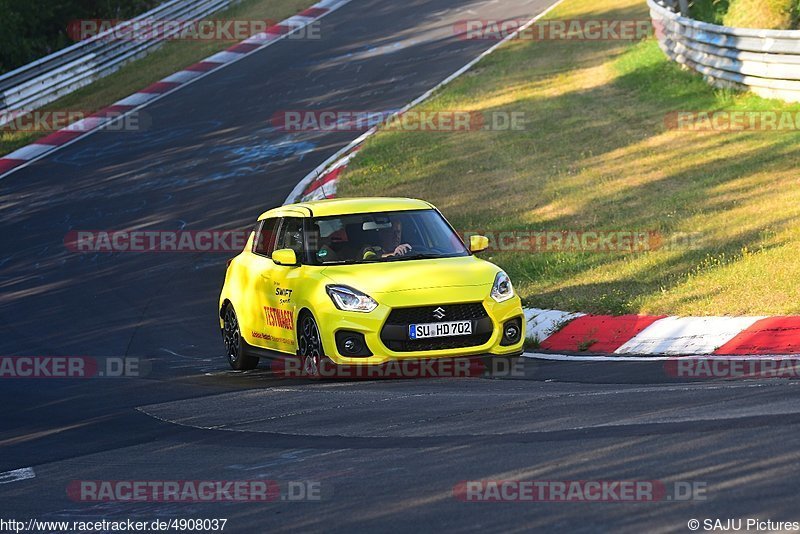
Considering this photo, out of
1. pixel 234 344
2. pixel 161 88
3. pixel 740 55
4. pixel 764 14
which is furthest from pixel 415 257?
pixel 161 88

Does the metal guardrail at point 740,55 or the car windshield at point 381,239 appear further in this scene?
the metal guardrail at point 740,55

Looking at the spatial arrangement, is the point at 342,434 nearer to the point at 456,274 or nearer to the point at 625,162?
the point at 456,274

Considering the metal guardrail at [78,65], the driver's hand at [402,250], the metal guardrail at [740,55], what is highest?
the metal guardrail at [78,65]

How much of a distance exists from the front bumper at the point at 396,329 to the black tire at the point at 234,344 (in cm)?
195

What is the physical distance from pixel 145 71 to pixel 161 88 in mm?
2063

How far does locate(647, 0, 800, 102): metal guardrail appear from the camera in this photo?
21.9 m

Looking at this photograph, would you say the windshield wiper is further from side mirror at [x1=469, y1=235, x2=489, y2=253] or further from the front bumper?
the front bumper

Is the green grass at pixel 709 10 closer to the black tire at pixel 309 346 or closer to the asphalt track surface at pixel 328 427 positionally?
the asphalt track surface at pixel 328 427

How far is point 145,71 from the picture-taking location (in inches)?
1337

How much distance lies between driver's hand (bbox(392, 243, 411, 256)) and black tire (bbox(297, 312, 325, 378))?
1.06 meters

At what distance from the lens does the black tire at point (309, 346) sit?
37.1ft

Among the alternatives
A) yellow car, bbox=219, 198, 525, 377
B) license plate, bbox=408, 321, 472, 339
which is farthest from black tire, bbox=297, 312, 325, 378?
license plate, bbox=408, 321, 472, 339

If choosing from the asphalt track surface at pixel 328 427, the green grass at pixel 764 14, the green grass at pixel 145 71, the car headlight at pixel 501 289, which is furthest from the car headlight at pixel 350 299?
the green grass at pixel 145 71

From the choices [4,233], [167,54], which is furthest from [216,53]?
[4,233]
